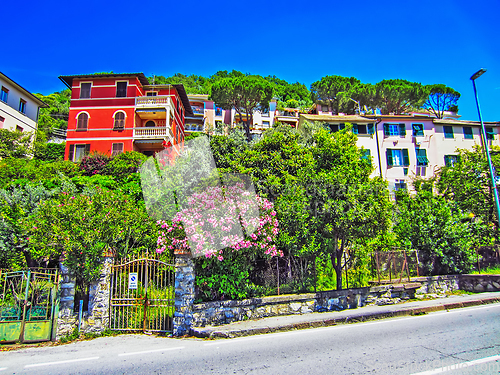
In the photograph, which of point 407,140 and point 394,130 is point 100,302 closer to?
point 394,130

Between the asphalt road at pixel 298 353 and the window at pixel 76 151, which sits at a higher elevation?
the window at pixel 76 151

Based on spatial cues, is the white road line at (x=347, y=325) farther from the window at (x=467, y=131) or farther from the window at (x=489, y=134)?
the window at (x=489, y=134)

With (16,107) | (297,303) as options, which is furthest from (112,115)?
(297,303)

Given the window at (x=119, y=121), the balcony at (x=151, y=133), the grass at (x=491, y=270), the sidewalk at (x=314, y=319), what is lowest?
the sidewalk at (x=314, y=319)

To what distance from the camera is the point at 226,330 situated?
797cm

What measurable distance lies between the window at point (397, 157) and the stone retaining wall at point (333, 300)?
17274 mm

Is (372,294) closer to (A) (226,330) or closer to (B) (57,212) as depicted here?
(A) (226,330)

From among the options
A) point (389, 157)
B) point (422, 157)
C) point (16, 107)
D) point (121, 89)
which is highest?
point (121, 89)

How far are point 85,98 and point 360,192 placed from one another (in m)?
28.8

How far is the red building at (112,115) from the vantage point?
2862 centimetres

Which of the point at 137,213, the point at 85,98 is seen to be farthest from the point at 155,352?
the point at 85,98

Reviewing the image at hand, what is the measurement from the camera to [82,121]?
29156 millimetres

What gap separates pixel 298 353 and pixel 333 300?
468 centimetres

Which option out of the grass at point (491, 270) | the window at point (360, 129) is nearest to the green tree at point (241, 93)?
the window at point (360, 129)
